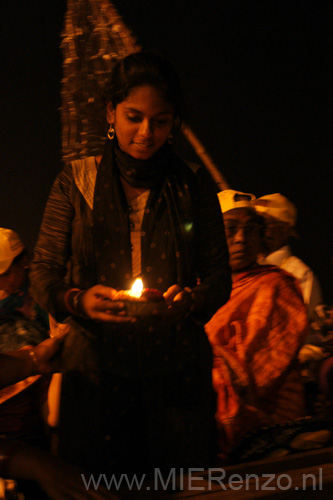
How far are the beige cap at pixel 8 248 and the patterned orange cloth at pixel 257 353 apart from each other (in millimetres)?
1069

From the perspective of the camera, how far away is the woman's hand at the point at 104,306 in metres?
1.28

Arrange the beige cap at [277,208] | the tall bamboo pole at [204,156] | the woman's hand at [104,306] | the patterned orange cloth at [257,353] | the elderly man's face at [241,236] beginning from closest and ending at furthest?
the woman's hand at [104,306] → the patterned orange cloth at [257,353] → the elderly man's face at [241,236] → the beige cap at [277,208] → the tall bamboo pole at [204,156]

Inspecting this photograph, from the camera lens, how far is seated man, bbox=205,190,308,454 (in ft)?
7.66

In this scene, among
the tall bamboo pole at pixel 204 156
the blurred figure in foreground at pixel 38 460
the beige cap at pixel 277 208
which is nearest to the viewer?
the blurred figure in foreground at pixel 38 460

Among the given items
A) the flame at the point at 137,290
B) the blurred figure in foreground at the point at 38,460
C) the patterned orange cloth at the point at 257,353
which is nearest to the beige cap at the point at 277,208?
the patterned orange cloth at the point at 257,353

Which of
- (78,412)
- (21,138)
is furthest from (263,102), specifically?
(78,412)

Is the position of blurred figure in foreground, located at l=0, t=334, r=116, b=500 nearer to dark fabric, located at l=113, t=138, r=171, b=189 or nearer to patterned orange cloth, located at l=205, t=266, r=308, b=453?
dark fabric, located at l=113, t=138, r=171, b=189

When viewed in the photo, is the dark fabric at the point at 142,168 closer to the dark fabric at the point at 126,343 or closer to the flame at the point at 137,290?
the dark fabric at the point at 126,343

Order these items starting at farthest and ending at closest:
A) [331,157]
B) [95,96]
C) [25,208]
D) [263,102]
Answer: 1. [331,157]
2. [263,102]
3. [25,208]
4. [95,96]

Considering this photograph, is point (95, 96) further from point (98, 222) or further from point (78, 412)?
point (78, 412)

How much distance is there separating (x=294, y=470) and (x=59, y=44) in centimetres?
239

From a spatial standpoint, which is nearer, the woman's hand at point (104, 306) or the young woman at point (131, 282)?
the woman's hand at point (104, 306)

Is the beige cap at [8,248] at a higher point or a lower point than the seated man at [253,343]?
higher

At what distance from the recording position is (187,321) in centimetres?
149
